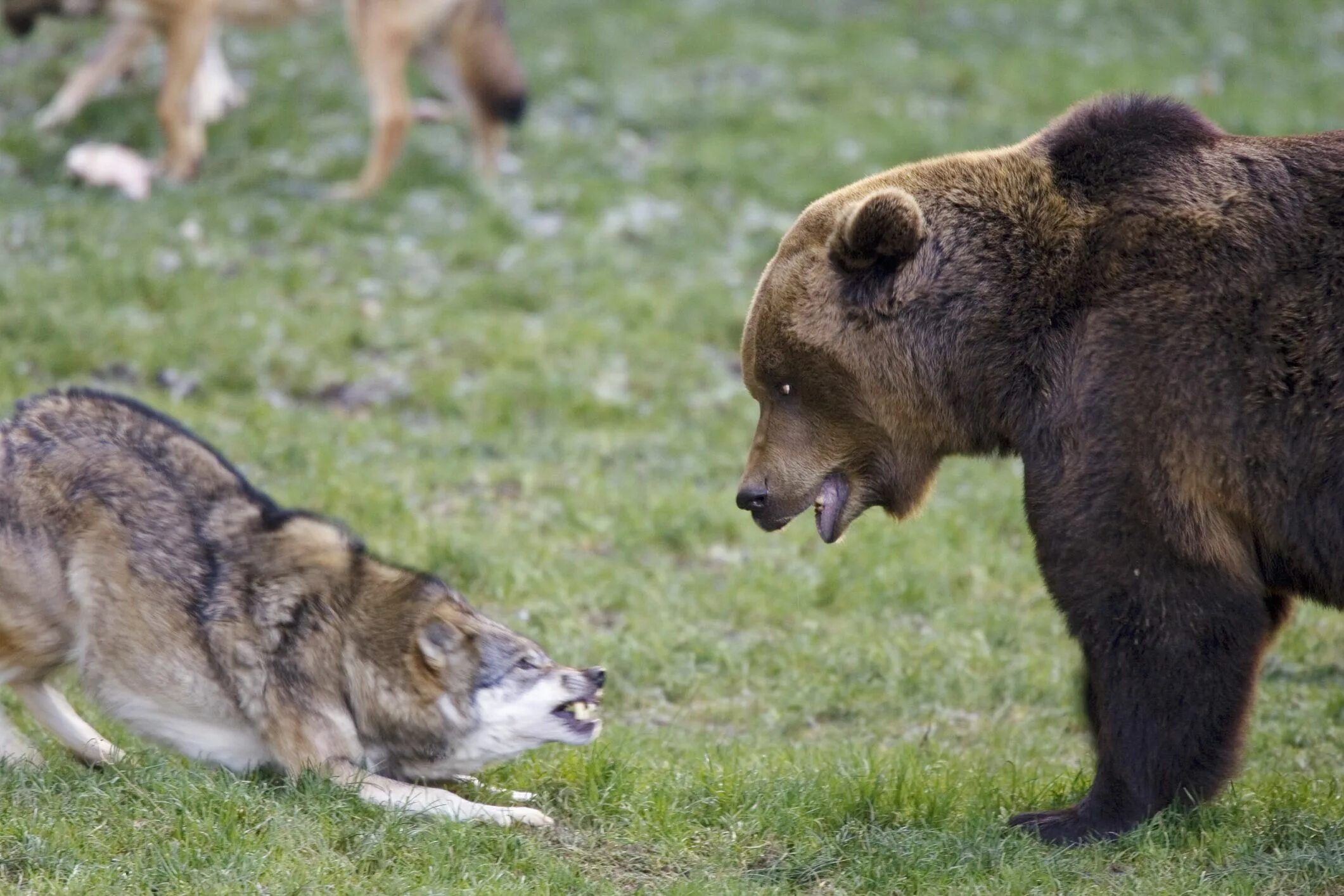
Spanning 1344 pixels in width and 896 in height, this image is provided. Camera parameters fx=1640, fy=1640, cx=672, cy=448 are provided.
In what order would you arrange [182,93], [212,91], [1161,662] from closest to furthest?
[1161,662]
[182,93]
[212,91]

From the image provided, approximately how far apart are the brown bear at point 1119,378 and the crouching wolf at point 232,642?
1200 mm

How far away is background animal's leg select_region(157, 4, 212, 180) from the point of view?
495 inches

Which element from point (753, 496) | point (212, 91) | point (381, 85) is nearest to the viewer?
point (753, 496)

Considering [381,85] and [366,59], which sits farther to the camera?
[366,59]

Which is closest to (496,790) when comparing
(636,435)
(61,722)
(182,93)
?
(61,722)

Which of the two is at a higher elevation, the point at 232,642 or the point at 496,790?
the point at 232,642

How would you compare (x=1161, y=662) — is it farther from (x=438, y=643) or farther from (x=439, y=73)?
(x=439, y=73)

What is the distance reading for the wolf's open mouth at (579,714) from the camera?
5.38 metres

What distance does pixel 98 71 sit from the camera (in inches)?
527

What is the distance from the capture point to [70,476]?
5.41 meters

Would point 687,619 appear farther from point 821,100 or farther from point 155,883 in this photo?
point 821,100

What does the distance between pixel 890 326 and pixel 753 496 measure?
2.57 feet

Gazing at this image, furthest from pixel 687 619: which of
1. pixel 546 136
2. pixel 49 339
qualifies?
pixel 546 136

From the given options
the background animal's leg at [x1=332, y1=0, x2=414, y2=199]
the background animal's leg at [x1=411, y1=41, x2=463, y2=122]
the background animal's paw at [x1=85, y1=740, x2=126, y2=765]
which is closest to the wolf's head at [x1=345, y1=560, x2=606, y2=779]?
the background animal's paw at [x1=85, y1=740, x2=126, y2=765]
